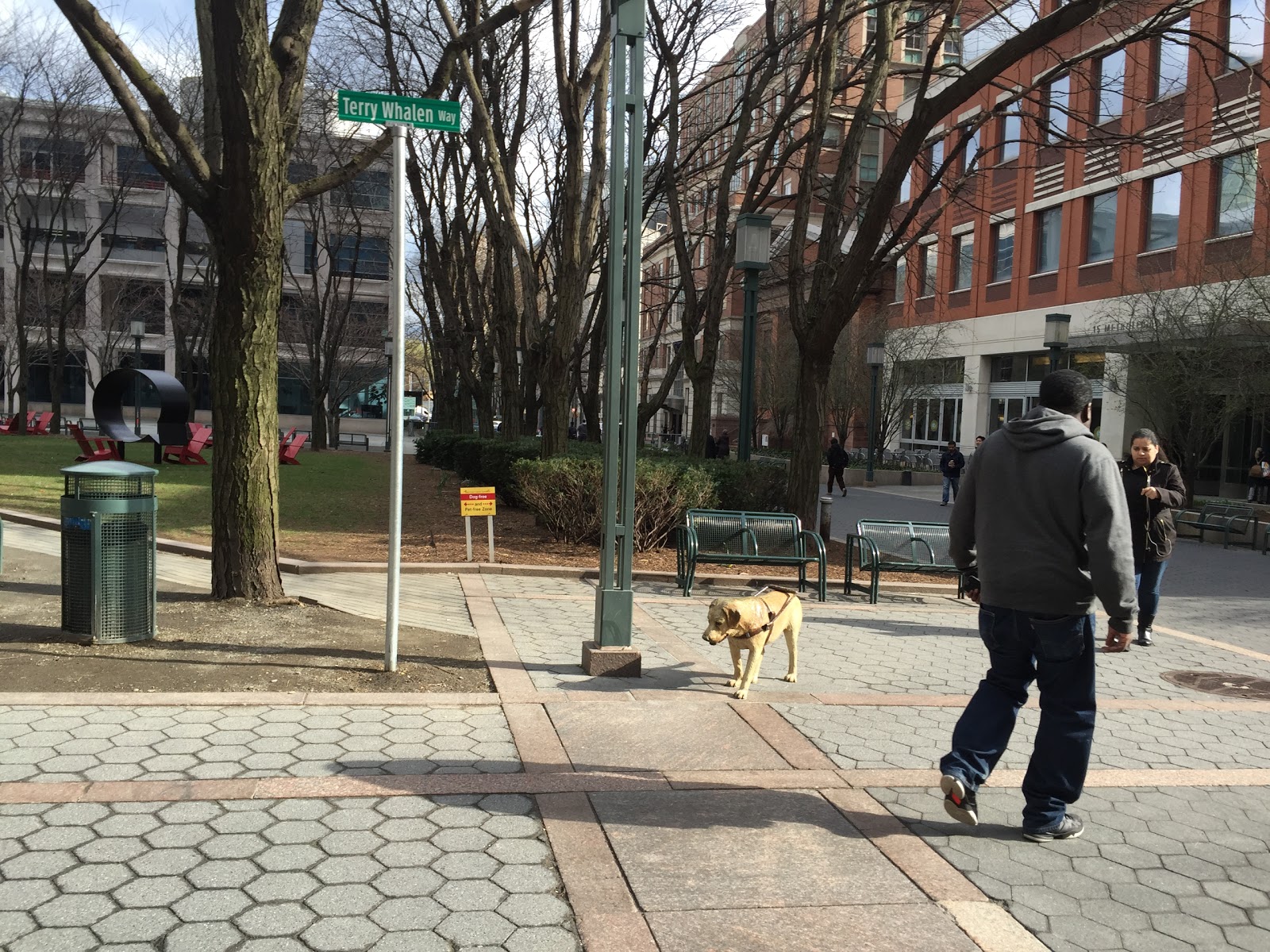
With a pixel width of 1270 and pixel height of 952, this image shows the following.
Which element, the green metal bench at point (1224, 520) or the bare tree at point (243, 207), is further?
the green metal bench at point (1224, 520)

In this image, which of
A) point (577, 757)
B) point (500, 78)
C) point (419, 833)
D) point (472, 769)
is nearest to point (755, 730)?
point (577, 757)

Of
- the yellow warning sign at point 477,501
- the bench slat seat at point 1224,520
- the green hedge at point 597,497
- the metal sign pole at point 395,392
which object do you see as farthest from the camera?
the bench slat seat at point 1224,520

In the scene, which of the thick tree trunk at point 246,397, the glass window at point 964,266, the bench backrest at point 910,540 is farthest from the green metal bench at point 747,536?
the glass window at point 964,266

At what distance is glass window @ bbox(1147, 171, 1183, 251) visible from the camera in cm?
2831

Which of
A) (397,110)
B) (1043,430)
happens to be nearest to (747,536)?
(397,110)

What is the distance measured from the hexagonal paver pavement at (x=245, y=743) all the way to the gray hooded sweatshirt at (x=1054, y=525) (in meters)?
2.34

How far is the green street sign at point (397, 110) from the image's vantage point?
5590 millimetres

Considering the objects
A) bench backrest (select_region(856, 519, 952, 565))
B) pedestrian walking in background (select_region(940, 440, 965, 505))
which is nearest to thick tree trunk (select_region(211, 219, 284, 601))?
bench backrest (select_region(856, 519, 952, 565))

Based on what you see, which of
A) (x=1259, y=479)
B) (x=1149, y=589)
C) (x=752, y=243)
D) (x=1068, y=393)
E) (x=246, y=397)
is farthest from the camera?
(x=1259, y=479)

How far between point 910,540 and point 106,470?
24.8ft

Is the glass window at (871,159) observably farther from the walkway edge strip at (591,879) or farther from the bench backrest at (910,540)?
the walkway edge strip at (591,879)

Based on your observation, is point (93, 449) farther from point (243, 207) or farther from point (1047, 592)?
point (1047, 592)

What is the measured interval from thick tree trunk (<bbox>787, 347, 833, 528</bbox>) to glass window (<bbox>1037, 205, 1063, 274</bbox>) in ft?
79.2

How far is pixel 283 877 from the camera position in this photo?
137 inches
